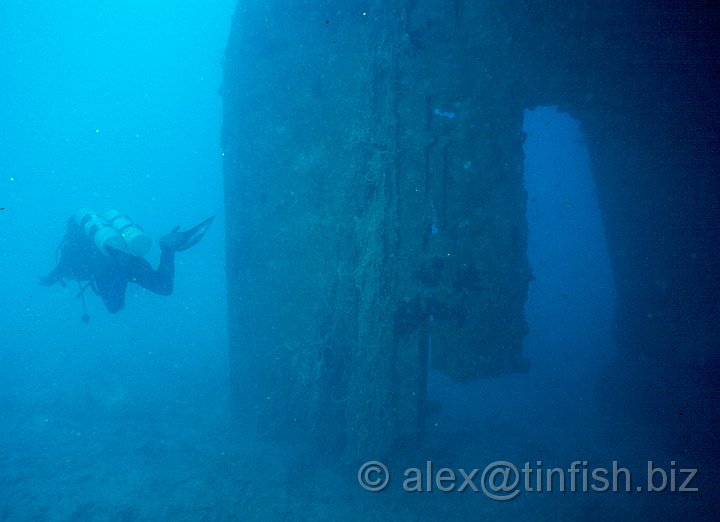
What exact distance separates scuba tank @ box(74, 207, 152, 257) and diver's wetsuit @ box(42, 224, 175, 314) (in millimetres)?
115

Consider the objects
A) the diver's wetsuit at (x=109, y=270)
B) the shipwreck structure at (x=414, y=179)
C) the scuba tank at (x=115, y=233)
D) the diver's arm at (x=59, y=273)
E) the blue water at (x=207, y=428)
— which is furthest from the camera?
the diver's arm at (x=59, y=273)

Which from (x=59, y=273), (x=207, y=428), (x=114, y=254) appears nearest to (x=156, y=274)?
(x=114, y=254)

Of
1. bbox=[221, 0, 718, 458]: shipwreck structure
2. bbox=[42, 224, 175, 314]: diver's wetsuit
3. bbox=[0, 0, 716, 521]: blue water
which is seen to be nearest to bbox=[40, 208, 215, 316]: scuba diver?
bbox=[42, 224, 175, 314]: diver's wetsuit

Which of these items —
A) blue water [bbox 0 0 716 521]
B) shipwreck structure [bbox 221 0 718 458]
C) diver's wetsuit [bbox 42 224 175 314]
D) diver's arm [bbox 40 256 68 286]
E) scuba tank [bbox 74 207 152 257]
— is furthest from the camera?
diver's arm [bbox 40 256 68 286]

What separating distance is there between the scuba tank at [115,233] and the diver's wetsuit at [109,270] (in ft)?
0.38

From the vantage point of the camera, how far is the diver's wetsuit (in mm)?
5887

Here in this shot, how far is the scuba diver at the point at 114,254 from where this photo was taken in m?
5.71

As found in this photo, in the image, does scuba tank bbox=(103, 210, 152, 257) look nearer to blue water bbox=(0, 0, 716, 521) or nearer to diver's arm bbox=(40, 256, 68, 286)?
diver's arm bbox=(40, 256, 68, 286)

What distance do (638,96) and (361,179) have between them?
3633 mm

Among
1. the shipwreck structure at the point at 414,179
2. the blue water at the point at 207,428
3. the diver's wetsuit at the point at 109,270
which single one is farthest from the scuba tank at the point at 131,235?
the blue water at the point at 207,428

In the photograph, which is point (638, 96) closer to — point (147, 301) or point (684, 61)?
point (684, 61)

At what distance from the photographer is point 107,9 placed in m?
92.2

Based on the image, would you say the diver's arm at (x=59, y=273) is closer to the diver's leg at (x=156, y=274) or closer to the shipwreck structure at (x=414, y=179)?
the diver's leg at (x=156, y=274)

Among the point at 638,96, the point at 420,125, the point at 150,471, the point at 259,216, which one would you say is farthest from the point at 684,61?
the point at 150,471
